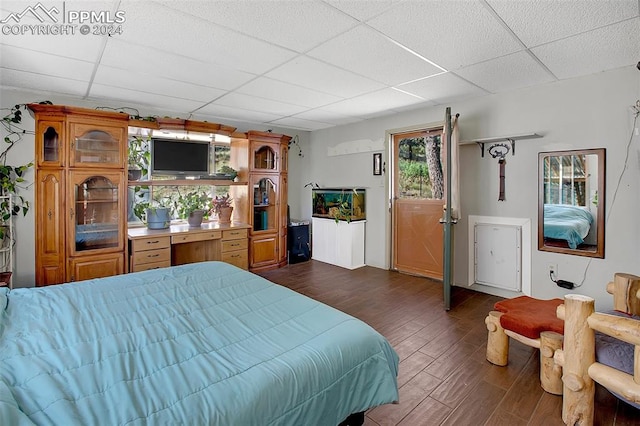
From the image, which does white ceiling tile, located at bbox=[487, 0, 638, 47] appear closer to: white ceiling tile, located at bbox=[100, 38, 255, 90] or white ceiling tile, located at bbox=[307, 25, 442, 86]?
white ceiling tile, located at bbox=[307, 25, 442, 86]

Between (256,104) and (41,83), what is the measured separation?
7.39ft

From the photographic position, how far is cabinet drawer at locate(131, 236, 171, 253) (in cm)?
381

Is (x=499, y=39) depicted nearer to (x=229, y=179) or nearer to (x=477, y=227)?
(x=477, y=227)

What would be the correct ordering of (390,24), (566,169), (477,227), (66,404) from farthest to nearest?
(477,227)
(566,169)
(390,24)
(66,404)

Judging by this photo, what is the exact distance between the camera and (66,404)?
3.34 feet

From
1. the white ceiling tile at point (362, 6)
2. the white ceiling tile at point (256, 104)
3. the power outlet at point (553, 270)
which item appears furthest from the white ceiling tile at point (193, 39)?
the power outlet at point (553, 270)

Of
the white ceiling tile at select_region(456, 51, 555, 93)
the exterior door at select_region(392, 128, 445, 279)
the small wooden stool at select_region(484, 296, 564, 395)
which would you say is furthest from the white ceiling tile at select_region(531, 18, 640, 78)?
the small wooden stool at select_region(484, 296, 564, 395)

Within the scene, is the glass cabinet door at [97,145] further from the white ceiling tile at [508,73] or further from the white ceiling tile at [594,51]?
the white ceiling tile at [594,51]

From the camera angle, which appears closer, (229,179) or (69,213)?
(69,213)

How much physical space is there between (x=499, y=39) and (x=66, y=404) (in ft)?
10.4

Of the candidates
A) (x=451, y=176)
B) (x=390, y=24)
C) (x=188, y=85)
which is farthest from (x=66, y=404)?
(x=451, y=176)

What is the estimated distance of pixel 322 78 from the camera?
318cm

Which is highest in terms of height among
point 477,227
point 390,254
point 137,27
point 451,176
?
point 137,27

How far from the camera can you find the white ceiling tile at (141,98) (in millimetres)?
3551
